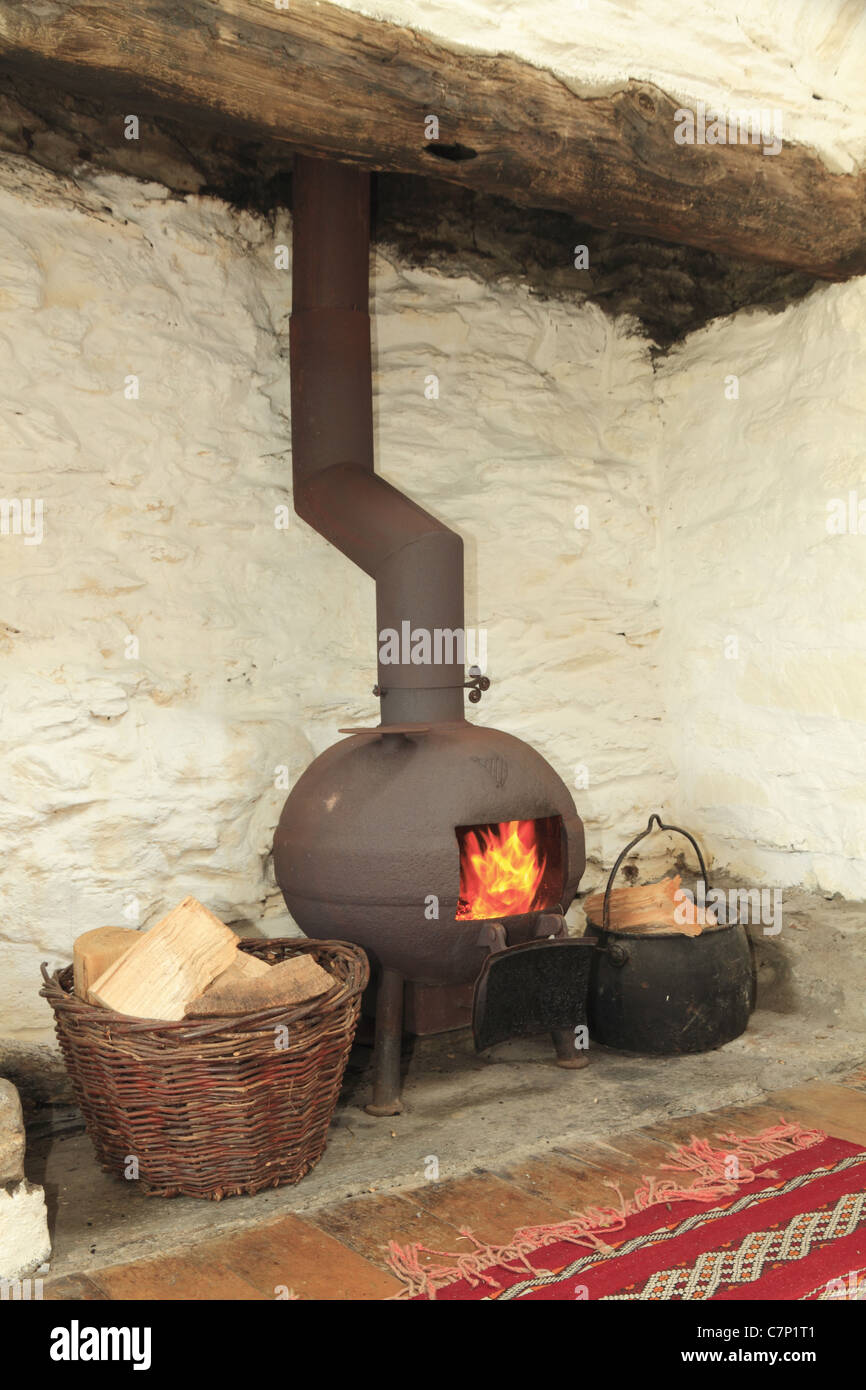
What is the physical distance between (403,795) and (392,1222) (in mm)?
987

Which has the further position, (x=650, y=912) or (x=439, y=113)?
(x=650, y=912)

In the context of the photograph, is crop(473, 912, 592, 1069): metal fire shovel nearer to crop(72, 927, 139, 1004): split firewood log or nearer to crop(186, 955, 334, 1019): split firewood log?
crop(186, 955, 334, 1019): split firewood log

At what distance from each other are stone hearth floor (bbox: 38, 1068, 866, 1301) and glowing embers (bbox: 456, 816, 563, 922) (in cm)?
62

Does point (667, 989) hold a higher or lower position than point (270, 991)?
lower

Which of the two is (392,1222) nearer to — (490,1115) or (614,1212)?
(614,1212)

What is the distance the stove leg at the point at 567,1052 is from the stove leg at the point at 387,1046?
475 mm

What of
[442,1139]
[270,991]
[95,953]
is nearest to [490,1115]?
[442,1139]

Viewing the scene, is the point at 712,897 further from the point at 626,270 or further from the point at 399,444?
the point at 626,270

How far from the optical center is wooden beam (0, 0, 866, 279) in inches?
91.0

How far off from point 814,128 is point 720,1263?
279 centimetres

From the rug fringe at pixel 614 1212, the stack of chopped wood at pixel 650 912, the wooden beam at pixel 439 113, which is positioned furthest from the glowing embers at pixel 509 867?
the wooden beam at pixel 439 113

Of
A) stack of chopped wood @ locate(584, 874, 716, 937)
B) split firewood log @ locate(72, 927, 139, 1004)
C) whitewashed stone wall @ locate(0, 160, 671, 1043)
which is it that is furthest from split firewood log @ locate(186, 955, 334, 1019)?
stack of chopped wood @ locate(584, 874, 716, 937)

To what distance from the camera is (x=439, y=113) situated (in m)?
2.65

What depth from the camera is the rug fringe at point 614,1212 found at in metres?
2.13
